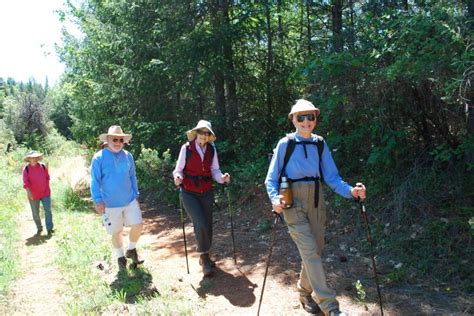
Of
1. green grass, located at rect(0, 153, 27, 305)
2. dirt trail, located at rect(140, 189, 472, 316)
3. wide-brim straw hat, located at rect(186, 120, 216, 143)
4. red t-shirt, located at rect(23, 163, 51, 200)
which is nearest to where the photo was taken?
dirt trail, located at rect(140, 189, 472, 316)

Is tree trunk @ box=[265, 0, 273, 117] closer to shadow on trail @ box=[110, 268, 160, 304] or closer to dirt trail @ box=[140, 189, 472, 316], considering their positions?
dirt trail @ box=[140, 189, 472, 316]

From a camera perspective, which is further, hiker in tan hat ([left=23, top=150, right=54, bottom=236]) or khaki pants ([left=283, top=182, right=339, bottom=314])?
hiker in tan hat ([left=23, top=150, right=54, bottom=236])

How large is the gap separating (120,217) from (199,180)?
136 centimetres

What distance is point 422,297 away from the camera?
192 inches

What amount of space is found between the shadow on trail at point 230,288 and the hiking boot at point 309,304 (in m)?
0.69

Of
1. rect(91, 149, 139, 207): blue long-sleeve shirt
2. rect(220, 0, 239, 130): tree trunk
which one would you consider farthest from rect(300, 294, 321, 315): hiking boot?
rect(220, 0, 239, 130): tree trunk

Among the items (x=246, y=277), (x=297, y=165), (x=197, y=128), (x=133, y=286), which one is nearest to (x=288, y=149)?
(x=297, y=165)

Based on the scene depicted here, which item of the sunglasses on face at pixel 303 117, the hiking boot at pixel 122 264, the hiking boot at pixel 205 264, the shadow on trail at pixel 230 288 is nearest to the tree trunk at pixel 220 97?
the hiking boot at pixel 122 264

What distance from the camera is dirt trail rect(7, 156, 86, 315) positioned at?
18.6 ft

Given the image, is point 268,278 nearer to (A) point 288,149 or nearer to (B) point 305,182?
(B) point 305,182

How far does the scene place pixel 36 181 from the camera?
9477 mm

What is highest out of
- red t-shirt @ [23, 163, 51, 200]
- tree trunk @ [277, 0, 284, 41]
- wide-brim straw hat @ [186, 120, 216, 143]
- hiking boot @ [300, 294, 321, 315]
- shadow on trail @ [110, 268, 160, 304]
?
tree trunk @ [277, 0, 284, 41]

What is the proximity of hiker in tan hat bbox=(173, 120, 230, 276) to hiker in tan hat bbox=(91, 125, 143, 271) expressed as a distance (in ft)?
2.76

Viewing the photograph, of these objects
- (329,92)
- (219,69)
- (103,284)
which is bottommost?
(103,284)
